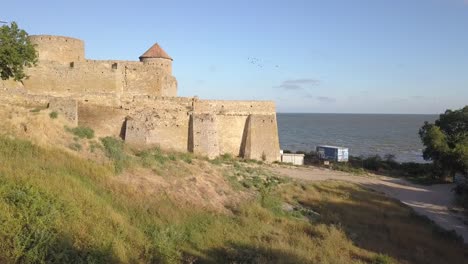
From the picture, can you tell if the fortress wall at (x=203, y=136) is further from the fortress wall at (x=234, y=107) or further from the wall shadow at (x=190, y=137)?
the fortress wall at (x=234, y=107)

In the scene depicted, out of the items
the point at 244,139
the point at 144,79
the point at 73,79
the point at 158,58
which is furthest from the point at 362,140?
the point at 73,79

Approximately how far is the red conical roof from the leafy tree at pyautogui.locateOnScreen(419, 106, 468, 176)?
18033 millimetres

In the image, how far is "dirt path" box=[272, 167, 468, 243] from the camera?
17.2 metres

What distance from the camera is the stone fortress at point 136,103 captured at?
63.3ft

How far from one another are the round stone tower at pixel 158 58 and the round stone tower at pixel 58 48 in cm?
374

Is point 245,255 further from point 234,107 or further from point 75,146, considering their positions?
point 234,107

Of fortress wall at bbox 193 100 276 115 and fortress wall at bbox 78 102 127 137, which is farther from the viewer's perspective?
fortress wall at bbox 193 100 276 115

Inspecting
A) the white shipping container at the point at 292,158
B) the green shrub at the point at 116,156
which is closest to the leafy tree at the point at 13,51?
the green shrub at the point at 116,156

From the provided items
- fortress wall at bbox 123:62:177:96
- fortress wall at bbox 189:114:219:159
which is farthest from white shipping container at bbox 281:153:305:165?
fortress wall at bbox 123:62:177:96

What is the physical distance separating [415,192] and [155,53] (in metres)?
17.1

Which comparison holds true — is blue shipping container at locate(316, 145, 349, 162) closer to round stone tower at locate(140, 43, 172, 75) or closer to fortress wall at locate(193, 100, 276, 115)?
fortress wall at locate(193, 100, 276, 115)

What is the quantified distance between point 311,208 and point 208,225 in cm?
577

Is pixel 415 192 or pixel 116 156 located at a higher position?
pixel 116 156

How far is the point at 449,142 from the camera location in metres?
26.6
